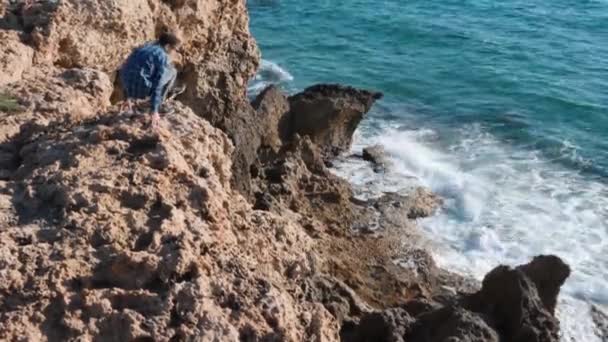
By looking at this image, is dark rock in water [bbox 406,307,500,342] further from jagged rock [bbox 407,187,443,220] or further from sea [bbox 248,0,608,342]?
jagged rock [bbox 407,187,443,220]

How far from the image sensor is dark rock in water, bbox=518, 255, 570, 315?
33.6 ft

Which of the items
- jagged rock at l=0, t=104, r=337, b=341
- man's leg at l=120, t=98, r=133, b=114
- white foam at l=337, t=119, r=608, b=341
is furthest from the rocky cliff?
white foam at l=337, t=119, r=608, b=341

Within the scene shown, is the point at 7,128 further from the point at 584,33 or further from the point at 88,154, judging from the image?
the point at 584,33

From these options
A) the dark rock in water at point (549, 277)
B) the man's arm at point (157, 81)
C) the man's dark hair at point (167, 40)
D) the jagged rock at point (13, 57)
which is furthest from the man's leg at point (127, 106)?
the dark rock in water at point (549, 277)

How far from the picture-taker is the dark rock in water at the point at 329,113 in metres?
16.9

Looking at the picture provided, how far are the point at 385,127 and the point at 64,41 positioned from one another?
452 inches

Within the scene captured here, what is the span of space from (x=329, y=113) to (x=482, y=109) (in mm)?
6613

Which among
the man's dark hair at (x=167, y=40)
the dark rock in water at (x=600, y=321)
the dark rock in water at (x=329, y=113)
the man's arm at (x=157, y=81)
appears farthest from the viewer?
the dark rock in water at (x=329, y=113)

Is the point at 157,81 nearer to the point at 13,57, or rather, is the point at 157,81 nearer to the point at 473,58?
the point at 13,57

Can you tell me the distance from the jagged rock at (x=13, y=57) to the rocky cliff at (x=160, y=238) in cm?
2

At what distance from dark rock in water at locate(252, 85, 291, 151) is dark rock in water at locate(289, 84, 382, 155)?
0.97 ft

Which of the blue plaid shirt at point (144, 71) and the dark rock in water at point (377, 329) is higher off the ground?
the blue plaid shirt at point (144, 71)

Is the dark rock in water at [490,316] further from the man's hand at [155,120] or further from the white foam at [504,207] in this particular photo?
the man's hand at [155,120]

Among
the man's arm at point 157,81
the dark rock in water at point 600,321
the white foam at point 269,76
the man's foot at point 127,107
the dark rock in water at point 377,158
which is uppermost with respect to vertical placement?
the man's arm at point 157,81
